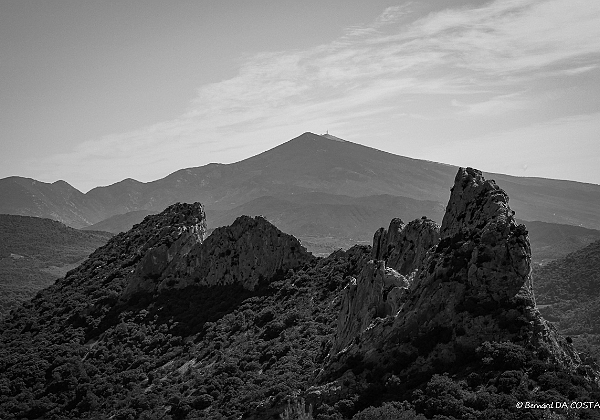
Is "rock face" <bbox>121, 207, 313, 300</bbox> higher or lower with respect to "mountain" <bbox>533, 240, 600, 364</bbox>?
higher

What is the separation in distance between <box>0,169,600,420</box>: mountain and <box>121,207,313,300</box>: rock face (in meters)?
0.17

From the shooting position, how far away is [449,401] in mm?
28422

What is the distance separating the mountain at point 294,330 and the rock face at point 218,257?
0.17 metres

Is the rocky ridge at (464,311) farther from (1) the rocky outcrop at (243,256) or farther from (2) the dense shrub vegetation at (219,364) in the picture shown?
(1) the rocky outcrop at (243,256)

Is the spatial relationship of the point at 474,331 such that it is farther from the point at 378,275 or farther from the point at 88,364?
the point at 88,364

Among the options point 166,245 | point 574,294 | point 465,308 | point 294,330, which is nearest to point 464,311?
point 465,308

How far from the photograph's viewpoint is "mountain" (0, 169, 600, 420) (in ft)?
102

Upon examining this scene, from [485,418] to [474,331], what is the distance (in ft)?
20.4

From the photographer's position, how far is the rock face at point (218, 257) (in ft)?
229

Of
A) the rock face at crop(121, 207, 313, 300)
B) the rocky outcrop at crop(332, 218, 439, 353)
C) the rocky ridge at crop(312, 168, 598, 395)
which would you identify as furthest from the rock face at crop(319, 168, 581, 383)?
the rock face at crop(121, 207, 313, 300)

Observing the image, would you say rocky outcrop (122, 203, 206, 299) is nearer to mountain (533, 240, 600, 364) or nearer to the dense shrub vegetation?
the dense shrub vegetation

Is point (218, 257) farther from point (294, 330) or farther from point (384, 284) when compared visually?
point (384, 284)

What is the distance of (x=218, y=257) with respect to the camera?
236 feet

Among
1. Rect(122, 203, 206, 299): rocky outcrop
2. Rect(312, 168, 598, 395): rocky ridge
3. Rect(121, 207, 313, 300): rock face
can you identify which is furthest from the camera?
Rect(122, 203, 206, 299): rocky outcrop
